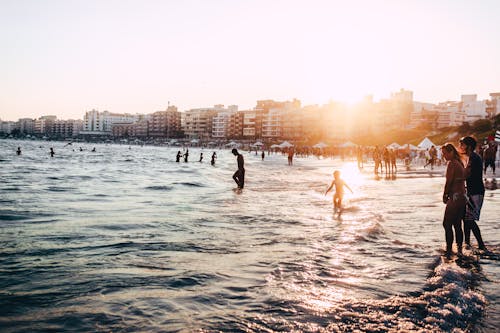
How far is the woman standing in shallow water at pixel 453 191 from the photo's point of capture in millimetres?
6648

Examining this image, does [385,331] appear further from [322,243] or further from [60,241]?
[60,241]

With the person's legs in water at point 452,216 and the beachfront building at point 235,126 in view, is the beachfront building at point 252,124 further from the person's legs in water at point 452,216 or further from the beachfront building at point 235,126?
the person's legs in water at point 452,216

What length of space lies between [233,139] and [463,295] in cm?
17692

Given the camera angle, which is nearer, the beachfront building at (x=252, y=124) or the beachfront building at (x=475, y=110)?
the beachfront building at (x=475, y=110)

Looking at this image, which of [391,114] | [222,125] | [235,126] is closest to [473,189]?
[391,114]

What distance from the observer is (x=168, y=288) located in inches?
210

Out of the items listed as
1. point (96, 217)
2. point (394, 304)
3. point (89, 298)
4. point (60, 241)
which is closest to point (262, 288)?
point (394, 304)

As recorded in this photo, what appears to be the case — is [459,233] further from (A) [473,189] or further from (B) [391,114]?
(B) [391,114]

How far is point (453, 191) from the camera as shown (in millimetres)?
6727

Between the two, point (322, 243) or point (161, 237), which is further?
point (161, 237)

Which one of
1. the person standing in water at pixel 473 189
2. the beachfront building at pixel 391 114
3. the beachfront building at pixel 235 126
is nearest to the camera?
the person standing in water at pixel 473 189

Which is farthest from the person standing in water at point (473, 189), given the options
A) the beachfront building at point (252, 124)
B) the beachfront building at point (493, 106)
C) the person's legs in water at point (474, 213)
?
the beachfront building at point (252, 124)

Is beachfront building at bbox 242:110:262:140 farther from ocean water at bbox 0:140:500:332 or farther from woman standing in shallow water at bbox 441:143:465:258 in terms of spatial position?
woman standing in shallow water at bbox 441:143:465:258

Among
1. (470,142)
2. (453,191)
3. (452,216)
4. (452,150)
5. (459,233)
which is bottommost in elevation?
(459,233)
